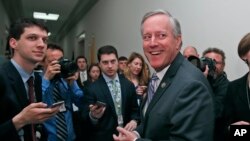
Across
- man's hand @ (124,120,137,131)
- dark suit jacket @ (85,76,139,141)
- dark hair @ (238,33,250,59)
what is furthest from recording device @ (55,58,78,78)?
dark hair @ (238,33,250,59)

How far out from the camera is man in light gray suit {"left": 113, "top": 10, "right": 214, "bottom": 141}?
1.14 m

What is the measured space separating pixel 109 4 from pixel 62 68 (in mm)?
4133

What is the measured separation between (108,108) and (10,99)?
1.01 m

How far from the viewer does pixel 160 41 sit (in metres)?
1.33

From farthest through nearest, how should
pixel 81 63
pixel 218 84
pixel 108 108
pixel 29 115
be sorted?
pixel 81 63 → pixel 108 108 → pixel 218 84 → pixel 29 115

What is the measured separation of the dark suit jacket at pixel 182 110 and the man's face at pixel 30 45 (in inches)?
33.7

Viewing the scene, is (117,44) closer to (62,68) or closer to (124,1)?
(124,1)

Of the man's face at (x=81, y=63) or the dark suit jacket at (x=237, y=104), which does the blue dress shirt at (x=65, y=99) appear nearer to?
the dark suit jacket at (x=237, y=104)

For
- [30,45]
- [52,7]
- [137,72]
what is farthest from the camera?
[52,7]

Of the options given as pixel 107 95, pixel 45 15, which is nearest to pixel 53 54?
pixel 107 95

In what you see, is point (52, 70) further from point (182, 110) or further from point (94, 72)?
point (94, 72)

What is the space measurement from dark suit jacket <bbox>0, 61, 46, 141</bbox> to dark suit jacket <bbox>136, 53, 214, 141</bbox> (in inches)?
27.2

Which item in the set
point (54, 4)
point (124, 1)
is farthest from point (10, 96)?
point (54, 4)

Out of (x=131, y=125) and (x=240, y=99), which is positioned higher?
(x=240, y=99)
